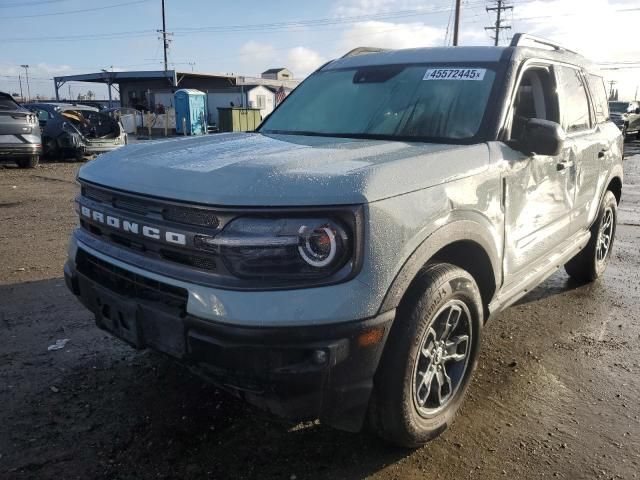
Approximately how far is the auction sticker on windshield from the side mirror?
48cm

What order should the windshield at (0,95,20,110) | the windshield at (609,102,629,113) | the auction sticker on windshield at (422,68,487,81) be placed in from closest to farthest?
the auction sticker on windshield at (422,68,487,81) → the windshield at (0,95,20,110) → the windshield at (609,102,629,113)

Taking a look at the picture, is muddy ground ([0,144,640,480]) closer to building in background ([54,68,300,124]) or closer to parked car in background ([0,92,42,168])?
parked car in background ([0,92,42,168])

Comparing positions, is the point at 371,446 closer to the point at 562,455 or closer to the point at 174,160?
the point at 562,455

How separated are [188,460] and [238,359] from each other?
821 millimetres

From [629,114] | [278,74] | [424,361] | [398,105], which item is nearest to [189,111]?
[629,114]

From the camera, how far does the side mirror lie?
296 cm

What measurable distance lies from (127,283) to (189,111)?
2638cm

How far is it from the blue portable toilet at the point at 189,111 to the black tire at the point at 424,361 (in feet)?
85.3

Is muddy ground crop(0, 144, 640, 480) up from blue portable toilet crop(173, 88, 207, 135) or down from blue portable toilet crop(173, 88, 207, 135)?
down

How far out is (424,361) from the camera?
8.57ft

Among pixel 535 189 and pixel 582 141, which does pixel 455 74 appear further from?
pixel 582 141

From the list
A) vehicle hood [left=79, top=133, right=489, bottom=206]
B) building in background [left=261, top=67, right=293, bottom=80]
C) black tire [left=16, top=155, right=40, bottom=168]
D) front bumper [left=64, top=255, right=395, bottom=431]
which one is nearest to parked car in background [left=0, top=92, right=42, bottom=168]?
black tire [left=16, top=155, right=40, bottom=168]

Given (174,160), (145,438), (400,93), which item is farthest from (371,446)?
(400,93)

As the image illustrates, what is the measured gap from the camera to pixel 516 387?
3.32 meters
